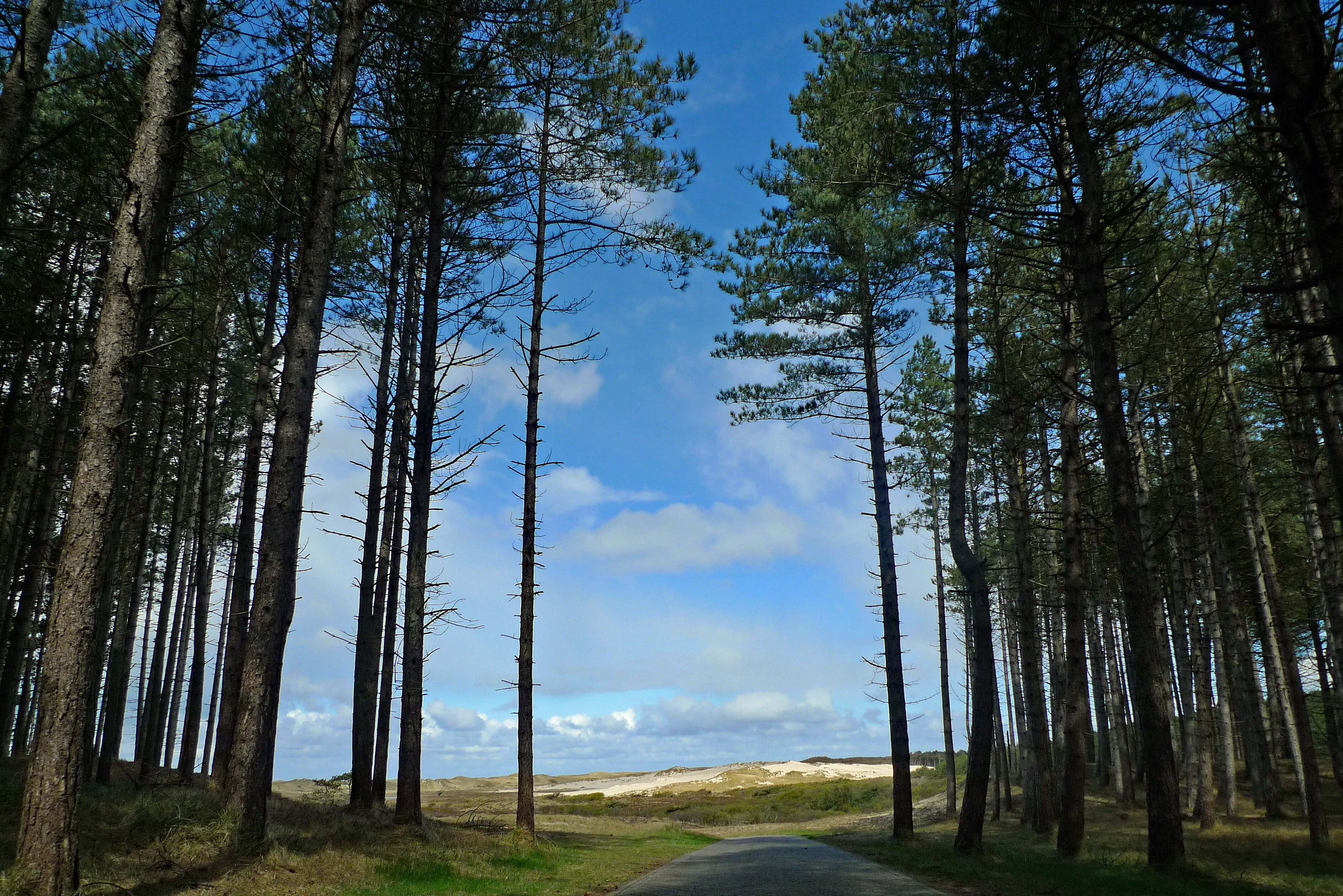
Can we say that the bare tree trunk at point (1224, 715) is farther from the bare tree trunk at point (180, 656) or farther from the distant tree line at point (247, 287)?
the bare tree trunk at point (180, 656)

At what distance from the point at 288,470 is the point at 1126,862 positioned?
12702 millimetres

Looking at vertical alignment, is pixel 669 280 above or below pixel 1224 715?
above

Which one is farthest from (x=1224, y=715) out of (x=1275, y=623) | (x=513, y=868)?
(x=513, y=868)

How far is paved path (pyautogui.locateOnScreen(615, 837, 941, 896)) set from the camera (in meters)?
8.17

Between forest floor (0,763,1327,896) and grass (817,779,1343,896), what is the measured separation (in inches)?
1.8

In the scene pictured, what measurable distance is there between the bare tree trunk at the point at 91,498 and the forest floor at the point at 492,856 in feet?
1.57

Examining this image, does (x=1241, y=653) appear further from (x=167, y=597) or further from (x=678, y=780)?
(x=678, y=780)

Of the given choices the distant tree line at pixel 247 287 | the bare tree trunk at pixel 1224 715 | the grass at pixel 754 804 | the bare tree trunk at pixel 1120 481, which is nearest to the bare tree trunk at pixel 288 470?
the distant tree line at pixel 247 287

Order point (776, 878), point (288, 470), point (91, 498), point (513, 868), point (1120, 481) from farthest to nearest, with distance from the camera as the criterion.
Answer: point (513, 868), point (1120, 481), point (776, 878), point (288, 470), point (91, 498)

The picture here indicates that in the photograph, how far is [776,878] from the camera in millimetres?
9438

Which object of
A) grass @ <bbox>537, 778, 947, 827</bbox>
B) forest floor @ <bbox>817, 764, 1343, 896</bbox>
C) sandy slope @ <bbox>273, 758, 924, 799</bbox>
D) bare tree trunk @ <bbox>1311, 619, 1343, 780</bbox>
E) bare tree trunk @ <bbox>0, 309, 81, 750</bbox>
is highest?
bare tree trunk @ <bbox>0, 309, 81, 750</bbox>

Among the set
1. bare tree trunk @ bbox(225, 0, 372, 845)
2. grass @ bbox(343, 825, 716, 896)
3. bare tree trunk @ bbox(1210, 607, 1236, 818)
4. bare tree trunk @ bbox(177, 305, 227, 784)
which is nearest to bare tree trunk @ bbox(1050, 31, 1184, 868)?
grass @ bbox(343, 825, 716, 896)

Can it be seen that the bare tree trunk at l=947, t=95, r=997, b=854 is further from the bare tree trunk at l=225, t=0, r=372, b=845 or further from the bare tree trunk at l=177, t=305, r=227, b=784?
the bare tree trunk at l=177, t=305, r=227, b=784

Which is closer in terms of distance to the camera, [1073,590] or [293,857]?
[293,857]
